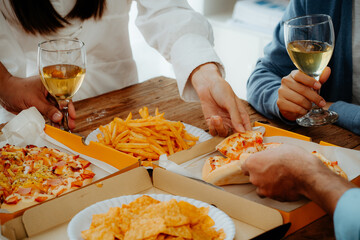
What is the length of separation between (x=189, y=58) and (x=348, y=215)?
1197mm

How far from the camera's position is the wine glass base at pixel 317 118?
1.74m

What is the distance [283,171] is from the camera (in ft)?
3.75

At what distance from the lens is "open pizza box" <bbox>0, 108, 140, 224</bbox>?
1545 millimetres

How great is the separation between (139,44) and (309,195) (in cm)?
419

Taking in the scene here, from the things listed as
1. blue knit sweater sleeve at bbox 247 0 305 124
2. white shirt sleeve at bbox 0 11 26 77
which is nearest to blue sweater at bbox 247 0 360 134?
blue knit sweater sleeve at bbox 247 0 305 124

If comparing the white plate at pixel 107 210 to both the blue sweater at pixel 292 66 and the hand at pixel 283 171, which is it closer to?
the hand at pixel 283 171

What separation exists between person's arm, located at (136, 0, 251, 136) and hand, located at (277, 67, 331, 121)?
26 cm

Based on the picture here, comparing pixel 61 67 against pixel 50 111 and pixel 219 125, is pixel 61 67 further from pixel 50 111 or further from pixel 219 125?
pixel 219 125

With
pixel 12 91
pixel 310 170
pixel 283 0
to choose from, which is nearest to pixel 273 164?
pixel 310 170

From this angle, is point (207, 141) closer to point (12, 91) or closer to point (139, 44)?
point (12, 91)

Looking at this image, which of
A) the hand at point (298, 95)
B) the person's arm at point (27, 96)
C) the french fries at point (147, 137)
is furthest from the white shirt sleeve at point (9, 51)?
the hand at point (298, 95)

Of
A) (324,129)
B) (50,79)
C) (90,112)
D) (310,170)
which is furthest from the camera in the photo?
(90,112)

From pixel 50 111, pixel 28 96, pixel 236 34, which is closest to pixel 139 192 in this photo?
pixel 50 111

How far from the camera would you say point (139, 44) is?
16.6 ft
